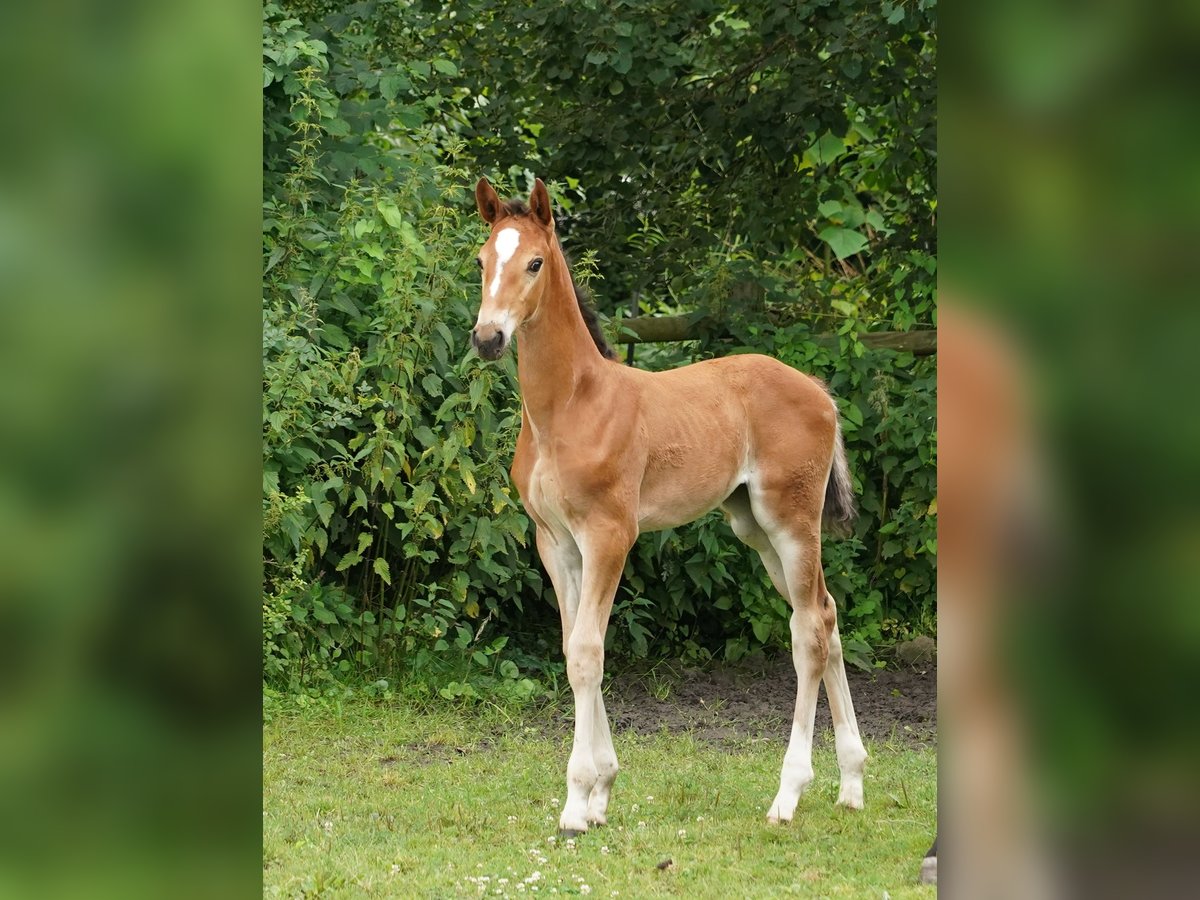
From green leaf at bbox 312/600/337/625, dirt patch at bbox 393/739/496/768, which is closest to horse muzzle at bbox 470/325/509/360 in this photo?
dirt patch at bbox 393/739/496/768

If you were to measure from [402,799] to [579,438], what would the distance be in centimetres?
158

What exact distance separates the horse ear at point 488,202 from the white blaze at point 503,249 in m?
0.20

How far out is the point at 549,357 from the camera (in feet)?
16.3

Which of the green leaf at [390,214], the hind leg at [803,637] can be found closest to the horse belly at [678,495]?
the hind leg at [803,637]

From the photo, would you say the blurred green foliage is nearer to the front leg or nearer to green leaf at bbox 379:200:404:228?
green leaf at bbox 379:200:404:228

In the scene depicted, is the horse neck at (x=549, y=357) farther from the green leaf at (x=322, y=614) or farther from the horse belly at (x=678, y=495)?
the green leaf at (x=322, y=614)

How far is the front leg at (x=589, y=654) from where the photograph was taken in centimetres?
470

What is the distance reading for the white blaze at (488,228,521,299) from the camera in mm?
4676

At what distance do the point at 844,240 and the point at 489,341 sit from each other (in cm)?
396
